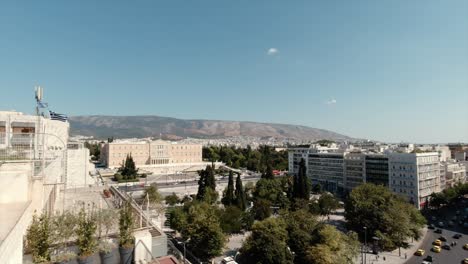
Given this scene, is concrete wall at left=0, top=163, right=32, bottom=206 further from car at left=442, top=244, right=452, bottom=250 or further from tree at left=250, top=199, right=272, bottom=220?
car at left=442, top=244, right=452, bottom=250

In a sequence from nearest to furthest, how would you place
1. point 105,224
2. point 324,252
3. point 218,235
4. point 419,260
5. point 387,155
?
point 105,224 → point 324,252 → point 218,235 → point 419,260 → point 387,155

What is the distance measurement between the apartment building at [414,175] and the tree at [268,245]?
106ft

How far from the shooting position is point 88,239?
6934mm

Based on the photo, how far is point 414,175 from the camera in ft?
150

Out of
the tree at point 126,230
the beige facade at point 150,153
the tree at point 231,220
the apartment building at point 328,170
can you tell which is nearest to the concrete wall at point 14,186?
the tree at point 126,230

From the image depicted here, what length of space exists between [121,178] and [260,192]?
3262 centimetres

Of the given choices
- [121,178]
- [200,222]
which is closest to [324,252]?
[200,222]

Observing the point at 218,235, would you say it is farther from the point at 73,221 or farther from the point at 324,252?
the point at 73,221

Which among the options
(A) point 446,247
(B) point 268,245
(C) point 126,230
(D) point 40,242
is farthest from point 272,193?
(D) point 40,242

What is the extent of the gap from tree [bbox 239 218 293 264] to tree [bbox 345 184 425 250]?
39.8 feet

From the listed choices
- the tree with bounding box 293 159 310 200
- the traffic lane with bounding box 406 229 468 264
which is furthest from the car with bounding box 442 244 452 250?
the tree with bounding box 293 159 310 200

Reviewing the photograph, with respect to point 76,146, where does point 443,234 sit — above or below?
below

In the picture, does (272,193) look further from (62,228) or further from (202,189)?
(62,228)

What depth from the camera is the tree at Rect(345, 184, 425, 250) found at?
29219 millimetres
